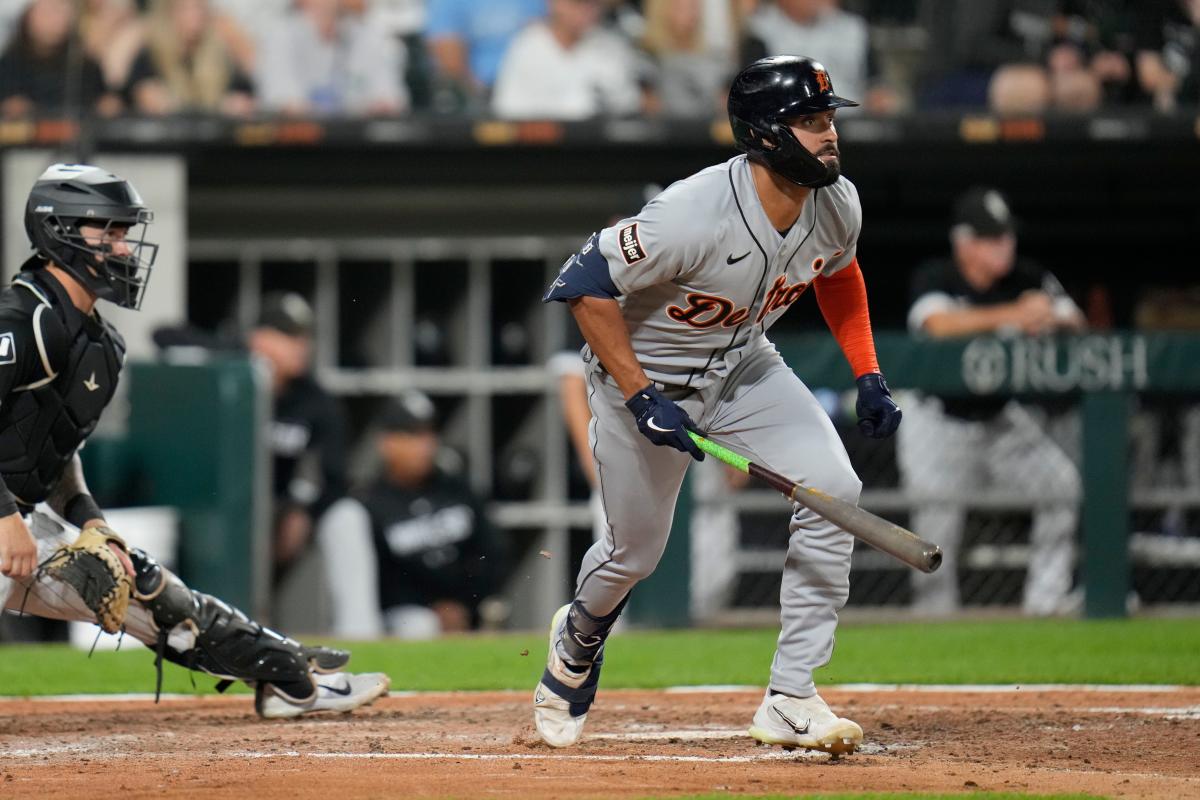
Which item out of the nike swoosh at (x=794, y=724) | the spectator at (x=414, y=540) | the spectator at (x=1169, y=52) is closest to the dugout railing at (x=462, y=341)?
the spectator at (x=414, y=540)

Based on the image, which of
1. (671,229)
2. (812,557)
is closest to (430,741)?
(812,557)

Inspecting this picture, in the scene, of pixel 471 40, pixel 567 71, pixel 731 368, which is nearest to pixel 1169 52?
pixel 567 71

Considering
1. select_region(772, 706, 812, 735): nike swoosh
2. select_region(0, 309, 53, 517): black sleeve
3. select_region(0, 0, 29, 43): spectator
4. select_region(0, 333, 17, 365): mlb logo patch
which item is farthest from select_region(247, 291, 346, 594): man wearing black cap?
select_region(772, 706, 812, 735): nike swoosh

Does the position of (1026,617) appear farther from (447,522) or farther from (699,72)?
(699,72)

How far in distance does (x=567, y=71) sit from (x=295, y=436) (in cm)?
268

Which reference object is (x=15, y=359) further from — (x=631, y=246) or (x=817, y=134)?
(x=817, y=134)

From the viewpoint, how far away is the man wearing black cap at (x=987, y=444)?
8602 millimetres

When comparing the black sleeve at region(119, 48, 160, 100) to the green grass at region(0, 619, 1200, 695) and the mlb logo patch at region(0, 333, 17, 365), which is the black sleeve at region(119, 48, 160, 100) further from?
the mlb logo patch at region(0, 333, 17, 365)

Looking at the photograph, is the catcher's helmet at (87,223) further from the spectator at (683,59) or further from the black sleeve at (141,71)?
the spectator at (683,59)

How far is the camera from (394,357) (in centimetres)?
1129

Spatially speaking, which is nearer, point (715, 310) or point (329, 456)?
point (715, 310)

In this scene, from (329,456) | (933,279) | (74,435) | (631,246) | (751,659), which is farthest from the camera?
(329,456)

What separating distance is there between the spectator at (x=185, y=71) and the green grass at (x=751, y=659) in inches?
134

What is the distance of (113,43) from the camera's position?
10273 mm
